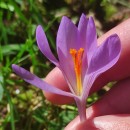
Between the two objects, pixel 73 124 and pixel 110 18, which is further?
pixel 110 18

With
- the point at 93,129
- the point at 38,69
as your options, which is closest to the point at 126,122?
the point at 93,129

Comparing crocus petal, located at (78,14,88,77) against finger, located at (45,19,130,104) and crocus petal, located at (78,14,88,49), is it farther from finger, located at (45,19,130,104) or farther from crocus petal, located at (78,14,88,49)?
finger, located at (45,19,130,104)

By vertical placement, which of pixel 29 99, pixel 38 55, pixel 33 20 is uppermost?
pixel 33 20

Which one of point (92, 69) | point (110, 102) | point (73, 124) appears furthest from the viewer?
point (110, 102)

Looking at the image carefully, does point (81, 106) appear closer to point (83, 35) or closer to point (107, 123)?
point (107, 123)

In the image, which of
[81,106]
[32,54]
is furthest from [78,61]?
[32,54]

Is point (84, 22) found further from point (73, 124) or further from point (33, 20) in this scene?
point (33, 20)

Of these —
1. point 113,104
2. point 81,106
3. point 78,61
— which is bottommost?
point 113,104
